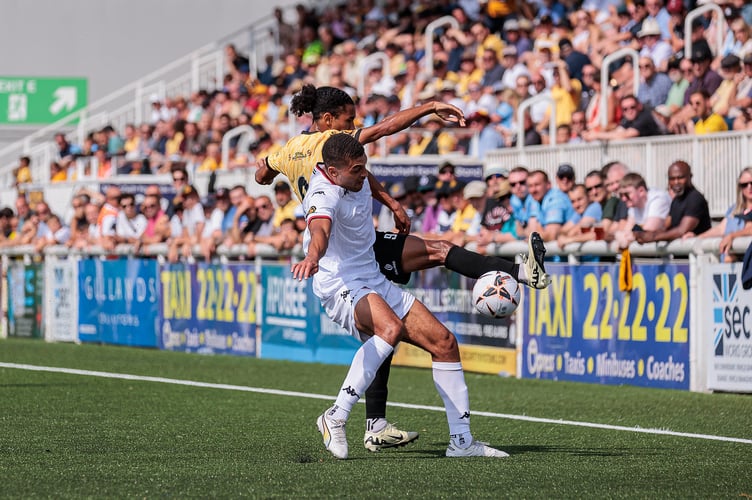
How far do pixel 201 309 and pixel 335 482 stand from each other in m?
12.4

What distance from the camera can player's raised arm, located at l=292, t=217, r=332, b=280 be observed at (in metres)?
7.64

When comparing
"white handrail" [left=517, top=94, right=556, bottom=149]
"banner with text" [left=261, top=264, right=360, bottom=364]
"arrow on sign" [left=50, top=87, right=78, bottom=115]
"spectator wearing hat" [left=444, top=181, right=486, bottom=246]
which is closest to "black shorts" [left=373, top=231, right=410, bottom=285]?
"spectator wearing hat" [left=444, top=181, right=486, bottom=246]

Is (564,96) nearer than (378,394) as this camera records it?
No

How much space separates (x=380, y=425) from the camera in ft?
29.0

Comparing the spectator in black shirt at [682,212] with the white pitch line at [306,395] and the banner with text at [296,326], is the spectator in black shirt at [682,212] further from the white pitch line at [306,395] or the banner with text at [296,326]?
the banner with text at [296,326]

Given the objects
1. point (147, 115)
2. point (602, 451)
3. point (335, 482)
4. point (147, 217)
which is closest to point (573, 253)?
point (602, 451)

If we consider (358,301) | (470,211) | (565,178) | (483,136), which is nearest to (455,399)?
(358,301)

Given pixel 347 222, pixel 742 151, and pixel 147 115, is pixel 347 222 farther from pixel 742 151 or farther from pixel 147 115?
pixel 147 115

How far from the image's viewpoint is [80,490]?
22.7 feet

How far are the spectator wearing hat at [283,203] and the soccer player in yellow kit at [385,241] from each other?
916 cm

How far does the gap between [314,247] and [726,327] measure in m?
6.01

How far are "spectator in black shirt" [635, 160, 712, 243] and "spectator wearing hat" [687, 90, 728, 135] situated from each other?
262 cm

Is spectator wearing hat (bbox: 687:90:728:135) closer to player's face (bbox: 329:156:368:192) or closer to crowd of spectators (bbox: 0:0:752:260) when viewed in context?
crowd of spectators (bbox: 0:0:752:260)

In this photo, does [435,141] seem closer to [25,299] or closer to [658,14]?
[658,14]
